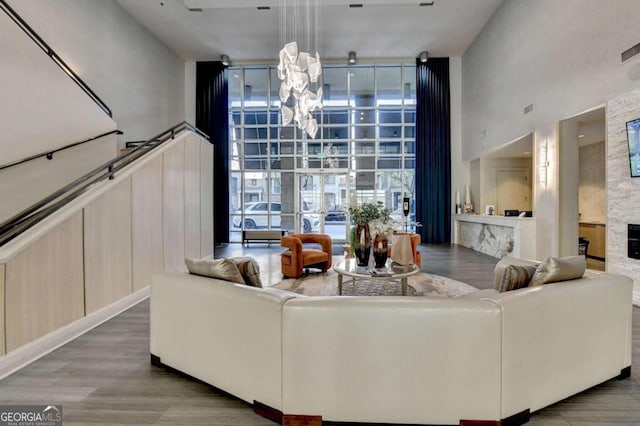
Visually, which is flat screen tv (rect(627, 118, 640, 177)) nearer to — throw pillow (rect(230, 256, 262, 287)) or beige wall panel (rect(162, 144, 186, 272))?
throw pillow (rect(230, 256, 262, 287))

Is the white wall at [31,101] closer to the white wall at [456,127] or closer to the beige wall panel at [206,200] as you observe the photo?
the beige wall panel at [206,200]

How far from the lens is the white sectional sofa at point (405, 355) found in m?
1.67

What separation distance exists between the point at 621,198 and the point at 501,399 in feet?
13.4

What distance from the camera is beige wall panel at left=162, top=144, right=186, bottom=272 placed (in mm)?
5049

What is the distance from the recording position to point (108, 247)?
3668mm

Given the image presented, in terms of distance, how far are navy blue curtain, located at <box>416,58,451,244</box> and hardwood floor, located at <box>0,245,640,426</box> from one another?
23.5 feet

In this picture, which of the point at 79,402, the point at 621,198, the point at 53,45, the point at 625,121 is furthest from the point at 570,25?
the point at 53,45

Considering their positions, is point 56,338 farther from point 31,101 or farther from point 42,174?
point 31,101

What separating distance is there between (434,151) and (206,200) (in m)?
7.20

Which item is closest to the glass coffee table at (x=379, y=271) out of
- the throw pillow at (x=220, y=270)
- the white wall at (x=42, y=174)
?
the throw pillow at (x=220, y=270)

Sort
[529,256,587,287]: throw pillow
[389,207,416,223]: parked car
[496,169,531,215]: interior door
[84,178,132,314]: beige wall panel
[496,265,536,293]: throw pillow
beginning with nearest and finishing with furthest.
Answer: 1. [529,256,587,287]: throw pillow
2. [496,265,536,293]: throw pillow
3. [84,178,132,314]: beige wall panel
4. [496,169,531,215]: interior door
5. [389,207,416,223]: parked car

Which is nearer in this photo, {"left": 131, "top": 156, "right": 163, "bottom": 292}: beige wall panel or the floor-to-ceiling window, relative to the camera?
{"left": 131, "top": 156, "right": 163, "bottom": 292}: beige wall panel

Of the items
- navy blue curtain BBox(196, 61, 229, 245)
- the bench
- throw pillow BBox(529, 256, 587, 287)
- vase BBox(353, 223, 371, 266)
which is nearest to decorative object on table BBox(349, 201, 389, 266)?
vase BBox(353, 223, 371, 266)

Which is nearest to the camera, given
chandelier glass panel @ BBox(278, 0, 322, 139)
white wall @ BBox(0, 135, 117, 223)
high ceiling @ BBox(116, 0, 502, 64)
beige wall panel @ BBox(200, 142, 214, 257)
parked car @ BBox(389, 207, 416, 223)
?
white wall @ BBox(0, 135, 117, 223)
